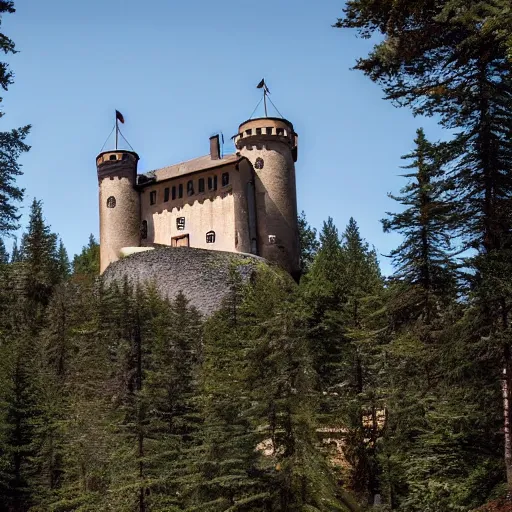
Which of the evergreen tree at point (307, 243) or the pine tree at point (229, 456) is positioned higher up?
the evergreen tree at point (307, 243)

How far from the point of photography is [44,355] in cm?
3156

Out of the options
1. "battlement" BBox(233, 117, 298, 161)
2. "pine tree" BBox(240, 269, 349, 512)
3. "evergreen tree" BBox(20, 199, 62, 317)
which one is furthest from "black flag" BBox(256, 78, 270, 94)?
"pine tree" BBox(240, 269, 349, 512)

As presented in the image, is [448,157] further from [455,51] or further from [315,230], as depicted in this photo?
[315,230]

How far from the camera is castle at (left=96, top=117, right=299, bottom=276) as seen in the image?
47.2m

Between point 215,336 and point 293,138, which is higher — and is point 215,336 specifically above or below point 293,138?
below

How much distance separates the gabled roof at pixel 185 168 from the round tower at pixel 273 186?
1576 millimetres

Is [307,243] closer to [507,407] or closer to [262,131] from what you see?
[262,131]

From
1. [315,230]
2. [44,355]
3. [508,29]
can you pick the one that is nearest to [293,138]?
[315,230]

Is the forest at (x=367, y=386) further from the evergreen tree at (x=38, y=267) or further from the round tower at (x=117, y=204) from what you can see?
the round tower at (x=117, y=204)

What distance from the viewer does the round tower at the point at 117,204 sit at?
4978cm

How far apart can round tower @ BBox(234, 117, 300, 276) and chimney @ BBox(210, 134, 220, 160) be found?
1895 millimetres

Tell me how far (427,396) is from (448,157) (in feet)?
22.8

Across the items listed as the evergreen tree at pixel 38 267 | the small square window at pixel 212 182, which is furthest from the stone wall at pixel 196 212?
the evergreen tree at pixel 38 267

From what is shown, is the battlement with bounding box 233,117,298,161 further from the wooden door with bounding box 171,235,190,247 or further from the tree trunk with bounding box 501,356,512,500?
the tree trunk with bounding box 501,356,512,500
